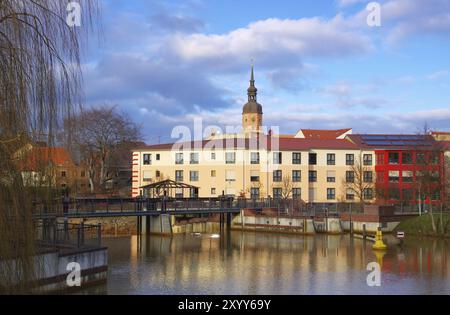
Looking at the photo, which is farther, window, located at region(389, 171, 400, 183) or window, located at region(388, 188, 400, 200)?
window, located at region(389, 171, 400, 183)

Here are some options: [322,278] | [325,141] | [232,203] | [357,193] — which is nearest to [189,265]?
[322,278]

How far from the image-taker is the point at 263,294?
21.2 meters

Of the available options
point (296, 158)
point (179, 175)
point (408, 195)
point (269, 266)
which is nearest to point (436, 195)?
point (408, 195)

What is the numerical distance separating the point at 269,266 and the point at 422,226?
67.5 ft

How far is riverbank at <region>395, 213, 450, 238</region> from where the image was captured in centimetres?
4335

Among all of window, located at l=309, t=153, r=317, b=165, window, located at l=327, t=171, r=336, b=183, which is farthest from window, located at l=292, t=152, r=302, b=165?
window, located at l=327, t=171, r=336, b=183

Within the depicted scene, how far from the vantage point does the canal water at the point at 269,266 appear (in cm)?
2300

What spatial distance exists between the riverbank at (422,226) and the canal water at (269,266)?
3.26 m

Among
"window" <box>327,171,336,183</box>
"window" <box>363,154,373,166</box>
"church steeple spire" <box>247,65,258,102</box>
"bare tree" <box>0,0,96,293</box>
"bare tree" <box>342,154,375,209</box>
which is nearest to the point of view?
"bare tree" <box>0,0,96,293</box>

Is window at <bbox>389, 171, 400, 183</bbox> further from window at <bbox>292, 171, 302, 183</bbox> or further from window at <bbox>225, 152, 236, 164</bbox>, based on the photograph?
window at <bbox>225, 152, 236, 164</bbox>

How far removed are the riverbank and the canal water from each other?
326 cm
